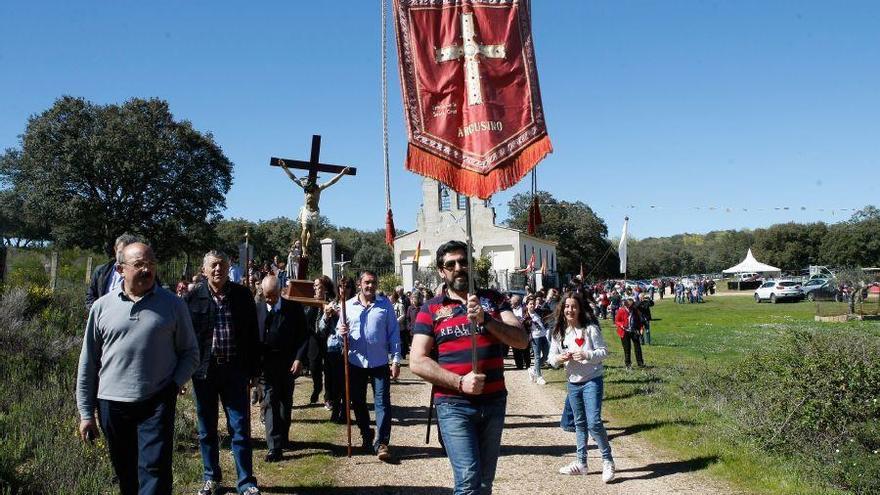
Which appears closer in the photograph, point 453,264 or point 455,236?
point 453,264

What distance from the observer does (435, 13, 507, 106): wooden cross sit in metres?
4.96

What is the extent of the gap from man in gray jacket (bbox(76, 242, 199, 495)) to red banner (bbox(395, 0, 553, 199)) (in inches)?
77.0

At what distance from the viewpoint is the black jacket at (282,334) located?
7930mm

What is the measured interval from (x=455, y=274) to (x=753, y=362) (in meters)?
5.73

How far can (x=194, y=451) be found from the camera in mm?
7645

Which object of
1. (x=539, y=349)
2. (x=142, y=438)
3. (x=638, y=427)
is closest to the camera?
(x=142, y=438)

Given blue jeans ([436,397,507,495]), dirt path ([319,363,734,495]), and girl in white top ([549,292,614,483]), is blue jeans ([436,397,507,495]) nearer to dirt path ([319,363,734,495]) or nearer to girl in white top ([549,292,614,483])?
dirt path ([319,363,734,495])

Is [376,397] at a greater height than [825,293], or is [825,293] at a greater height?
[825,293]

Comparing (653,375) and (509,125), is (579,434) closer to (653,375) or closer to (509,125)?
(509,125)

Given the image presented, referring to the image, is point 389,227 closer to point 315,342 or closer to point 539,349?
point 315,342

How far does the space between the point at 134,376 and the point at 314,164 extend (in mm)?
5771

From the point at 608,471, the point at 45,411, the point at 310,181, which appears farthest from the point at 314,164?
the point at 608,471

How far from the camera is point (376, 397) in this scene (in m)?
7.77

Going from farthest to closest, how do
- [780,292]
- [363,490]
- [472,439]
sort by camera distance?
1. [780,292]
2. [363,490]
3. [472,439]
